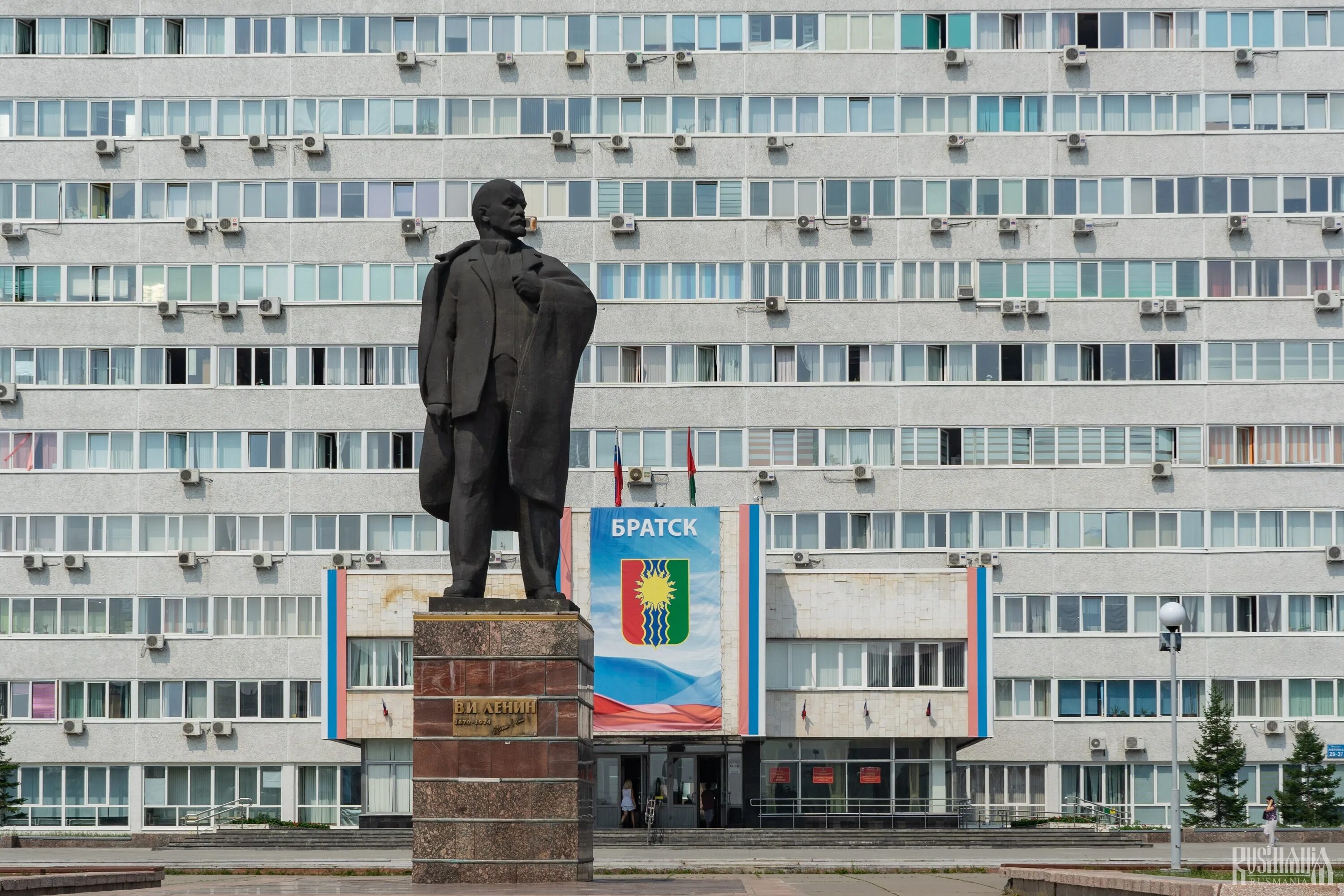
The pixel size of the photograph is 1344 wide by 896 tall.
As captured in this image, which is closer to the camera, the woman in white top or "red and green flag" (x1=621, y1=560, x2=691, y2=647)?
"red and green flag" (x1=621, y1=560, x2=691, y2=647)

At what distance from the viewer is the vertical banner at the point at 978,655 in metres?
60.1

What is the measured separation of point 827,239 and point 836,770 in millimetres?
17348

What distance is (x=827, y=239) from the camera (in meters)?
66.9

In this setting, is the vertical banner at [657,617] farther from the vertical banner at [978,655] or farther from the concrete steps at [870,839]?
the vertical banner at [978,655]

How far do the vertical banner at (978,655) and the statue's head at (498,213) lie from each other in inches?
1570

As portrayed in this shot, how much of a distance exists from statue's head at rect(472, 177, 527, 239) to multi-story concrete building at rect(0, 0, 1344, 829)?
4294cm

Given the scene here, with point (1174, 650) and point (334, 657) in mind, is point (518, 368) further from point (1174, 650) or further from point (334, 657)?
point (334, 657)

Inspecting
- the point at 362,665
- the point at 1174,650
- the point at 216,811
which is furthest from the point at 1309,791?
the point at 216,811

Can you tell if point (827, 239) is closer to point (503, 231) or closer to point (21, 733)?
point (21, 733)

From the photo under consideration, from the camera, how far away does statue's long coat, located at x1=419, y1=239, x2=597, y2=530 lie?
2175 centimetres

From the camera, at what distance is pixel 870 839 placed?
55219 millimetres

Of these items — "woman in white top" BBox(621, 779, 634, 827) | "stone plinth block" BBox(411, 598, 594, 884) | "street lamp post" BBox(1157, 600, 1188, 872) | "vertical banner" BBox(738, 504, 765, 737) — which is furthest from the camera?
"woman in white top" BBox(621, 779, 634, 827)

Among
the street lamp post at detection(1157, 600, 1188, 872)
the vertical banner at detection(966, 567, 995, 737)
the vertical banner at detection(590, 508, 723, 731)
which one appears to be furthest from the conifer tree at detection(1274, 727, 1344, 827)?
the street lamp post at detection(1157, 600, 1188, 872)
